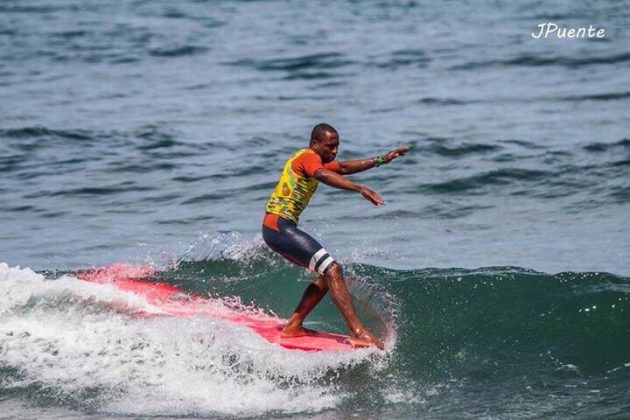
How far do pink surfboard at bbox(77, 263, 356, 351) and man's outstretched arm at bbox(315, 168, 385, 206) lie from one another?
1569 mm

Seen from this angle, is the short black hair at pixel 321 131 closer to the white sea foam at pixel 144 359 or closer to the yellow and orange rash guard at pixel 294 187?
the yellow and orange rash guard at pixel 294 187

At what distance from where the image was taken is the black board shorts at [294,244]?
35.4 ft

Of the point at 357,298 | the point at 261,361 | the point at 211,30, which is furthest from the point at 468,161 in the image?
the point at 211,30

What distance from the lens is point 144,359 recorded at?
1120 centimetres

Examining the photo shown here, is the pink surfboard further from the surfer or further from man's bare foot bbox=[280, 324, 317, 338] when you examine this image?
the surfer

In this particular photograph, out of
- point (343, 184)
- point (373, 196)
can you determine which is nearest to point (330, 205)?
point (343, 184)

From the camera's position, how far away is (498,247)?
613 inches

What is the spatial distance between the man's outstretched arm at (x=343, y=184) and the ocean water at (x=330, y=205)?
162cm

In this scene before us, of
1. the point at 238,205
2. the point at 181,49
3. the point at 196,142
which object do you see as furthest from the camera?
the point at 181,49

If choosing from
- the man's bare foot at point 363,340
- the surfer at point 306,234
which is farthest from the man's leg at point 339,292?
the man's bare foot at point 363,340

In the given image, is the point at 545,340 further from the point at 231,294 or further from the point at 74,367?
the point at 74,367

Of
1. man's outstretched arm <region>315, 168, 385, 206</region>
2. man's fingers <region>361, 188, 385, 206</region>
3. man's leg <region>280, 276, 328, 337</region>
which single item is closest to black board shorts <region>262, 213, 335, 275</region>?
man's leg <region>280, 276, 328, 337</region>

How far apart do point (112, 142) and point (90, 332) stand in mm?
11859

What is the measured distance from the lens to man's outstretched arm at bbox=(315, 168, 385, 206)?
9977 mm
